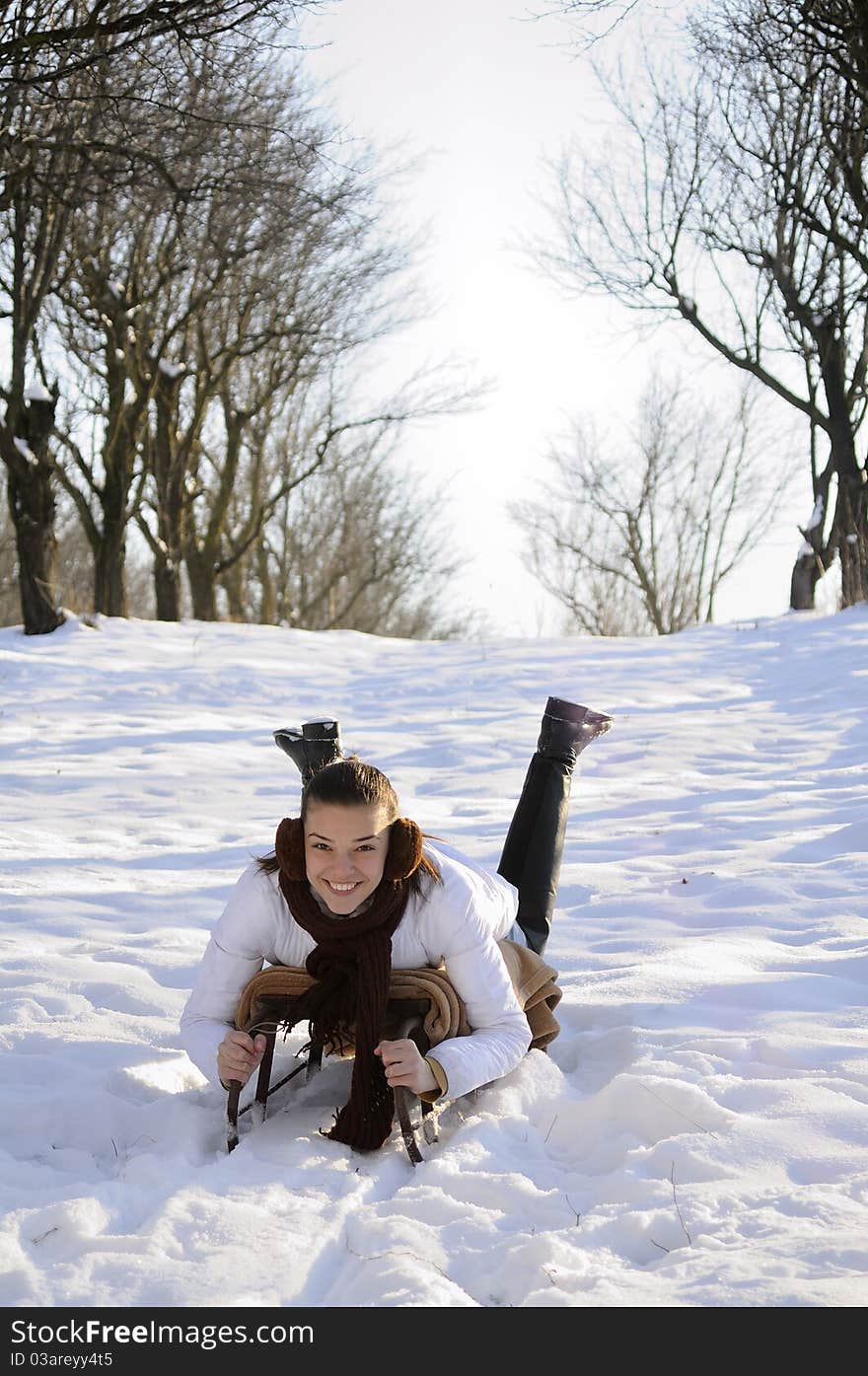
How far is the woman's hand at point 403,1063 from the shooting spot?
252 cm

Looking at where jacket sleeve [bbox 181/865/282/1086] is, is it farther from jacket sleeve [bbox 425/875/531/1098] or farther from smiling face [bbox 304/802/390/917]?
jacket sleeve [bbox 425/875/531/1098]

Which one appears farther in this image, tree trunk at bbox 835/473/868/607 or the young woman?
tree trunk at bbox 835/473/868/607

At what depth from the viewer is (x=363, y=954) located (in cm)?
265

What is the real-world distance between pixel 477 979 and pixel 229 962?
58 centimetres

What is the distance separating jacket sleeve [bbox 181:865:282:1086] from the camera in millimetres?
2791

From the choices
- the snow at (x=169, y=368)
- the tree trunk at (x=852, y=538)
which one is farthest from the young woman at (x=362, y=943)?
the snow at (x=169, y=368)

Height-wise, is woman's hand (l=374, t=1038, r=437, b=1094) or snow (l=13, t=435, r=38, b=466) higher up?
snow (l=13, t=435, r=38, b=466)

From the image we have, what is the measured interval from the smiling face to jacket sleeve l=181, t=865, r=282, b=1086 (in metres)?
0.22

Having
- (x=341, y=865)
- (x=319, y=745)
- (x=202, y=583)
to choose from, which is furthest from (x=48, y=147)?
(x=202, y=583)

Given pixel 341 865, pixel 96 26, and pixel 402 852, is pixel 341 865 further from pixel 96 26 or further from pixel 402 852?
pixel 96 26

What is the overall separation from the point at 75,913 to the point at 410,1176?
92.6 inches

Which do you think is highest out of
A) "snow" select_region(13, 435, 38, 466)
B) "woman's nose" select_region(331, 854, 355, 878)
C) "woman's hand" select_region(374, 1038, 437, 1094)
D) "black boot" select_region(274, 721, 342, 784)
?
"snow" select_region(13, 435, 38, 466)

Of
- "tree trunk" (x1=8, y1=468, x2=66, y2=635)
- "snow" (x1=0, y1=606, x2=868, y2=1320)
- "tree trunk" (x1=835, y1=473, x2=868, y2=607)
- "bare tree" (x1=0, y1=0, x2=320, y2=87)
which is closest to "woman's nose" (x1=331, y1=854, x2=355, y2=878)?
"snow" (x1=0, y1=606, x2=868, y2=1320)
